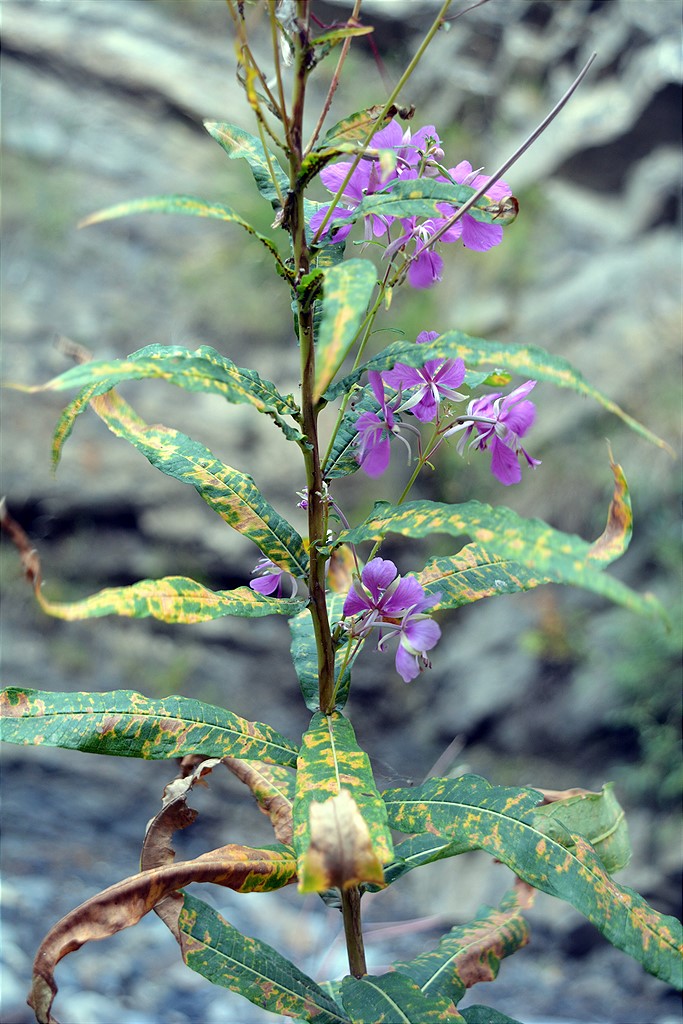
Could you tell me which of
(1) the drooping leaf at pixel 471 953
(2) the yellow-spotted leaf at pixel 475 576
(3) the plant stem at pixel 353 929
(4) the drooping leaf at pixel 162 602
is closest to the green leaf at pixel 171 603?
(4) the drooping leaf at pixel 162 602

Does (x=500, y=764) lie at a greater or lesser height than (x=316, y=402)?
lesser

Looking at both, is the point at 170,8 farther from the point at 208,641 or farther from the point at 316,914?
the point at 316,914

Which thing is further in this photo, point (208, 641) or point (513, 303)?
point (513, 303)

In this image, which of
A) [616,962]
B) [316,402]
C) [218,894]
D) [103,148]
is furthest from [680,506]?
[103,148]

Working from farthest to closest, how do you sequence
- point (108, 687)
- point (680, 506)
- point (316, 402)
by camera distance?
point (108, 687) < point (680, 506) < point (316, 402)

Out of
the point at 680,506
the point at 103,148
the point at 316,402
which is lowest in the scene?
the point at 103,148

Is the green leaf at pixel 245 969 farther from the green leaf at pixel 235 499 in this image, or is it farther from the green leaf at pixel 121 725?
the green leaf at pixel 235 499

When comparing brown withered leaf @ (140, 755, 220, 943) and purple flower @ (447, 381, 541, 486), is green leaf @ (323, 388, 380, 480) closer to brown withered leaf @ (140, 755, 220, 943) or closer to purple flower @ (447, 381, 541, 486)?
purple flower @ (447, 381, 541, 486)

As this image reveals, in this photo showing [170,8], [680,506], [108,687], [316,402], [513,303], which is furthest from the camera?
[170,8]
